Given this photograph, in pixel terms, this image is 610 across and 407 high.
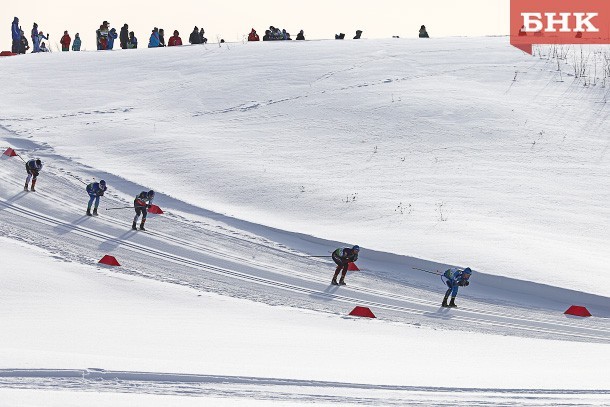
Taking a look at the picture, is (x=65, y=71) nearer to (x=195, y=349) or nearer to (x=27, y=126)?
(x=27, y=126)

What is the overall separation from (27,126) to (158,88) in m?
6.83

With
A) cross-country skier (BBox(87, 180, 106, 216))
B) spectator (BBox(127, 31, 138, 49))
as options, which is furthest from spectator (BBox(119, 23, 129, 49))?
cross-country skier (BBox(87, 180, 106, 216))

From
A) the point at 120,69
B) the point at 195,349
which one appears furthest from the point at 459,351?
the point at 120,69

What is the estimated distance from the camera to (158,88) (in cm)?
3656

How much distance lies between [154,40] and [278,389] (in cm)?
3688

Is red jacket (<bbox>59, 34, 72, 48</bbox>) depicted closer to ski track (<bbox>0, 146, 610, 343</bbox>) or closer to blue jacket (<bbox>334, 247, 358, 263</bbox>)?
ski track (<bbox>0, 146, 610, 343</bbox>)

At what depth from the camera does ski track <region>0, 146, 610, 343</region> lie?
1752 centimetres

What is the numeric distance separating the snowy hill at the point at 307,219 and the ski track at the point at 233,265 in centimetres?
7

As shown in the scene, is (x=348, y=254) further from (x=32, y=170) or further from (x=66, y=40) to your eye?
(x=66, y=40)

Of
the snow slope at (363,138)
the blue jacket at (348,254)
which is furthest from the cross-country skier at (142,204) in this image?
the blue jacket at (348,254)

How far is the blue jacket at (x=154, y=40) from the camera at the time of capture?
44.8 metres

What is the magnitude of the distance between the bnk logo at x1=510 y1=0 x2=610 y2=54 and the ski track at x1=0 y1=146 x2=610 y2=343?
2317 centimetres

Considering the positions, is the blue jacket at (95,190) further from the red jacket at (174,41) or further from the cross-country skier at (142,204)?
the red jacket at (174,41)

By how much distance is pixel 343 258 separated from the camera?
18.7 m
